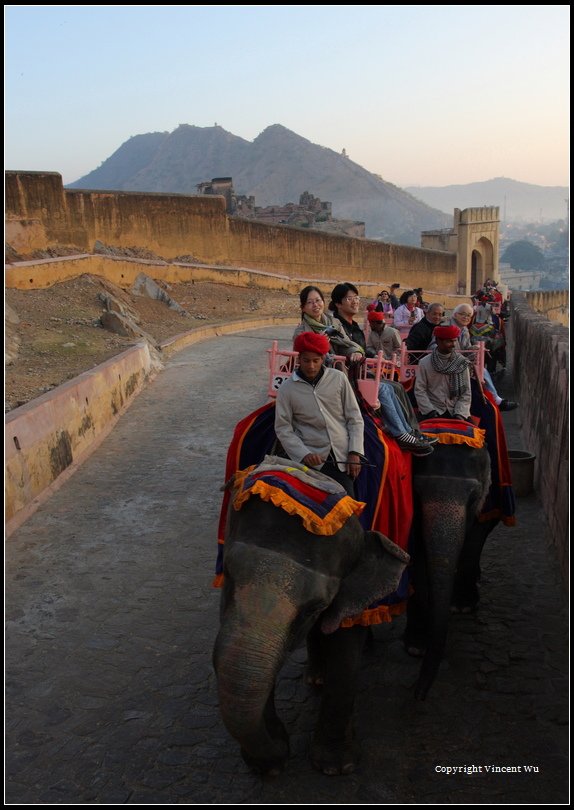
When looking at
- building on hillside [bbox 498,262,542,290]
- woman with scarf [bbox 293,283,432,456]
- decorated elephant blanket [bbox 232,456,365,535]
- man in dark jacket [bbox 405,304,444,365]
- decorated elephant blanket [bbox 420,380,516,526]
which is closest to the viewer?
decorated elephant blanket [bbox 232,456,365,535]

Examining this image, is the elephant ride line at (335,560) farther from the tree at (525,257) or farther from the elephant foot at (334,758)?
the tree at (525,257)

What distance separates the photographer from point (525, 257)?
5876 inches

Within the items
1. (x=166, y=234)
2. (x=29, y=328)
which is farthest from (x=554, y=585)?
(x=166, y=234)

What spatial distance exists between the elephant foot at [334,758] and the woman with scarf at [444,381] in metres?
2.72

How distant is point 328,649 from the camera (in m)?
4.30

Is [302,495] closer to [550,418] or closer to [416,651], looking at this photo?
[416,651]

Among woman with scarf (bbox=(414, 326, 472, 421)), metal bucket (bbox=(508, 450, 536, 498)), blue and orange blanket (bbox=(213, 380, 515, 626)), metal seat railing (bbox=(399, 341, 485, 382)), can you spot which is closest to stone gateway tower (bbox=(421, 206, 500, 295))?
metal bucket (bbox=(508, 450, 536, 498))

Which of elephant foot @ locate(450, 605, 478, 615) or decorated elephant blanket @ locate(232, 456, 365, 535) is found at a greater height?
decorated elephant blanket @ locate(232, 456, 365, 535)

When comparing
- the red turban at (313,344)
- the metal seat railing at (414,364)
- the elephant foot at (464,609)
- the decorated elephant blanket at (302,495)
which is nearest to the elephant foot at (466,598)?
the elephant foot at (464,609)

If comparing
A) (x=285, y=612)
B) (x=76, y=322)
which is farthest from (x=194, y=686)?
(x=76, y=322)

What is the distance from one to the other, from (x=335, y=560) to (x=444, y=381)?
2.55 m

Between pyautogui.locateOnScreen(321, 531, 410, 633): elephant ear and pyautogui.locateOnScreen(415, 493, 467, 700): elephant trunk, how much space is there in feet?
3.07

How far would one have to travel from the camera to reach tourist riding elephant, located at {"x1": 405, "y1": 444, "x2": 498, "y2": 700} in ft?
16.4

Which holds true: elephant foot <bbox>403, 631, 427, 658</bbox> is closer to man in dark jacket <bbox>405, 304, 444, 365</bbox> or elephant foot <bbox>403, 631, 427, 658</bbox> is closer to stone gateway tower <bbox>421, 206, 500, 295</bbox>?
man in dark jacket <bbox>405, 304, 444, 365</bbox>
